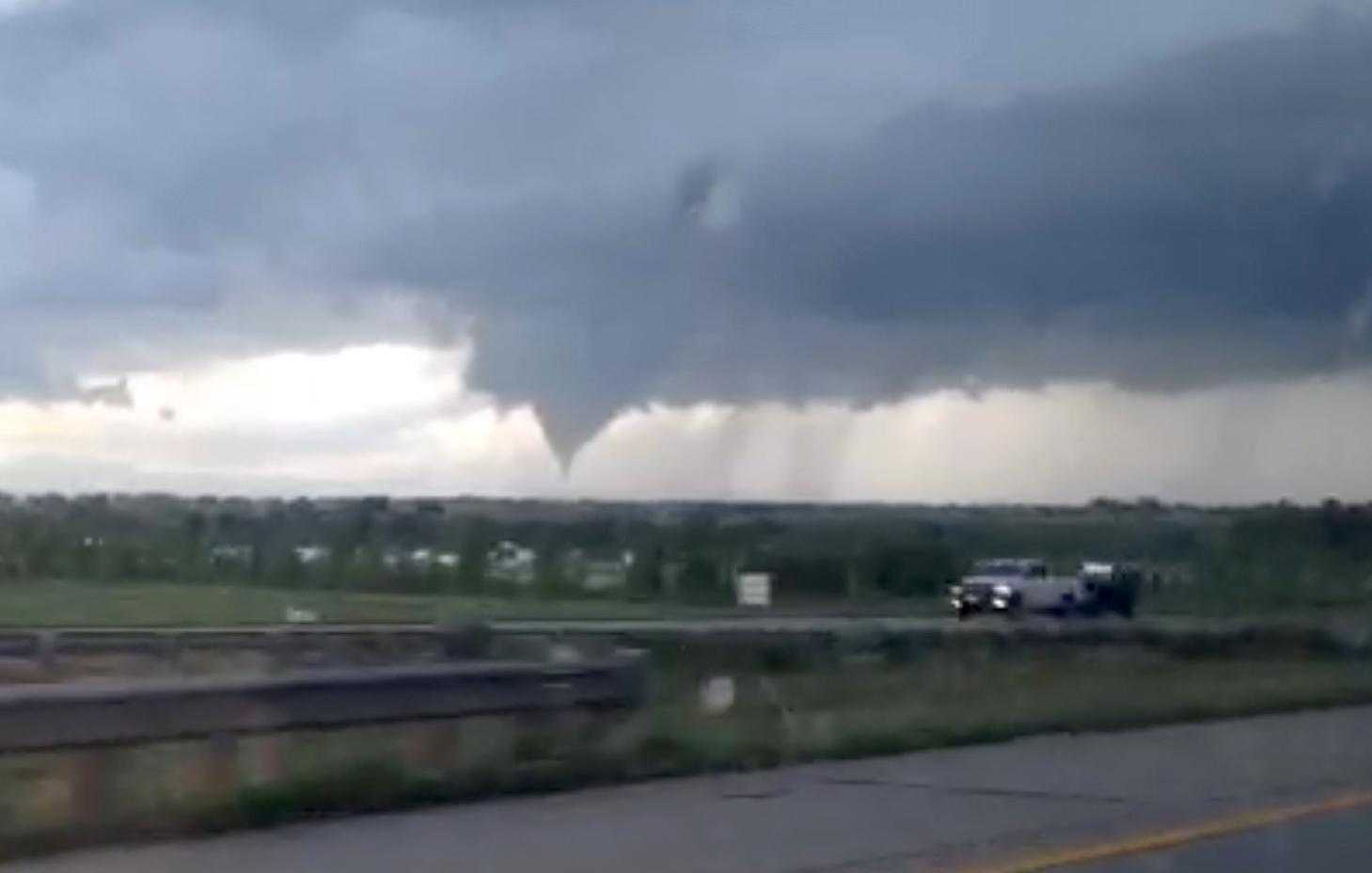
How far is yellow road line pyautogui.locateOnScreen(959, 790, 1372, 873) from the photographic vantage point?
1653cm

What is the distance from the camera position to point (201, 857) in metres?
16.0

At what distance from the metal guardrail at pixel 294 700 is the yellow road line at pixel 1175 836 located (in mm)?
5250

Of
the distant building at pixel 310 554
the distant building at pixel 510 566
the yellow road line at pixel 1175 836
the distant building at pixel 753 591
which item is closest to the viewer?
the yellow road line at pixel 1175 836

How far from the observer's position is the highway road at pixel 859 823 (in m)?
16.1

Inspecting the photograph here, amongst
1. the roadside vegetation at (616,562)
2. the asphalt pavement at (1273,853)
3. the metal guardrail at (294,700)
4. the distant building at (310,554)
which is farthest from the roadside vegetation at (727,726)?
the distant building at (310,554)

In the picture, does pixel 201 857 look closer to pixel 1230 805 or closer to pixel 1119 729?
pixel 1230 805

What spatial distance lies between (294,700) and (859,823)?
398cm

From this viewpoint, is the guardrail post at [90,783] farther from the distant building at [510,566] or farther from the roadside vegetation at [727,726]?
the distant building at [510,566]

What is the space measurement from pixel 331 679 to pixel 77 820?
9.92ft

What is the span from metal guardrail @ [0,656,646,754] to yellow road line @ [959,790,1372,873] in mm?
5250

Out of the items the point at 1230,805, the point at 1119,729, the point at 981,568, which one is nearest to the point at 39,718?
the point at 1230,805

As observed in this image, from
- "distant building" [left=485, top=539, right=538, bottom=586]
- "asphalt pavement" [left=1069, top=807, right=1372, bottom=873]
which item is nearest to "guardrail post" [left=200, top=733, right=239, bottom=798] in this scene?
"asphalt pavement" [left=1069, top=807, right=1372, bottom=873]

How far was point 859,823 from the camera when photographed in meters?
18.3

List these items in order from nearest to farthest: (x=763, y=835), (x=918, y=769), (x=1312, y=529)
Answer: (x=763, y=835)
(x=918, y=769)
(x=1312, y=529)
